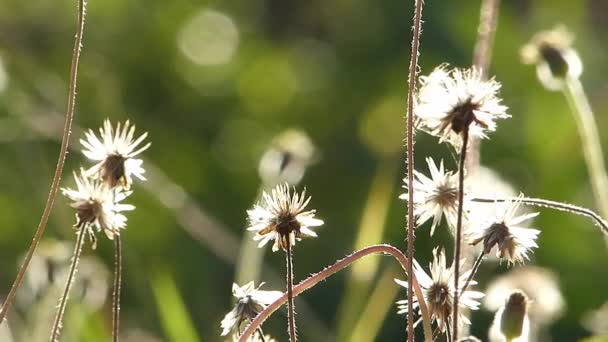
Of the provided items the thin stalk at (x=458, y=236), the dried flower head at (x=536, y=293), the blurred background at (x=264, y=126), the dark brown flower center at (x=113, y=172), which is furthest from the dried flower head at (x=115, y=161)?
the blurred background at (x=264, y=126)

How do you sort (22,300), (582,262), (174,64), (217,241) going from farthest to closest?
(174,64)
(582,262)
(22,300)
(217,241)

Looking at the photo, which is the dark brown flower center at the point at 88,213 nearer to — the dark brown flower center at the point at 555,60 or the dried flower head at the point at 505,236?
the dried flower head at the point at 505,236

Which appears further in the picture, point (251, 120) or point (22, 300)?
point (251, 120)

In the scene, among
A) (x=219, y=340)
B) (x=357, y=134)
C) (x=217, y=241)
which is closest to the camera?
(x=217, y=241)

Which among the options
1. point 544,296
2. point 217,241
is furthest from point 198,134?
point 544,296

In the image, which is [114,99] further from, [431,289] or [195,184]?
[431,289]

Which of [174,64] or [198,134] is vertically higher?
[174,64]
